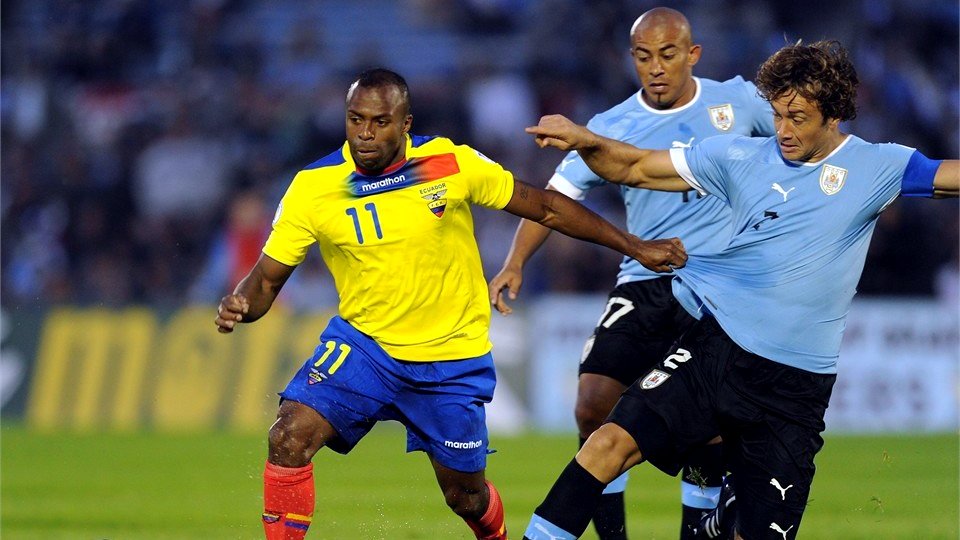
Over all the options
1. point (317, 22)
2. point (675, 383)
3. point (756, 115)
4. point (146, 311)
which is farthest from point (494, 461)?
point (317, 22)

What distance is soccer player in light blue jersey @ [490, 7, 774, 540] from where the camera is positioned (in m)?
7.75

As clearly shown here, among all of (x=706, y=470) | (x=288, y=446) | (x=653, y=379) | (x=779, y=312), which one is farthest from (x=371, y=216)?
(x=706, y=470)

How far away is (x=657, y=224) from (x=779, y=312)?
1701 mm

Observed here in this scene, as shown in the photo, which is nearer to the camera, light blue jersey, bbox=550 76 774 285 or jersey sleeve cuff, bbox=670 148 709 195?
jersey sleeve cuff, bbox=670 148 709 195

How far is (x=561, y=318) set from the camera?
16.6 m

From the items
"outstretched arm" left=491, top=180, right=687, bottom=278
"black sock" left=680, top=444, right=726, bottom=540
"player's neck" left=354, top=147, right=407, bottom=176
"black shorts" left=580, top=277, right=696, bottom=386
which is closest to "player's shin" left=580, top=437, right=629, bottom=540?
"black sock" left=680, top=444, right=726, bottom=540

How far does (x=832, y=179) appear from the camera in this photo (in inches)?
243

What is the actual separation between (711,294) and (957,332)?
1084 centimetres

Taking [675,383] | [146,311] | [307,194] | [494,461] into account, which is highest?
[307,194]

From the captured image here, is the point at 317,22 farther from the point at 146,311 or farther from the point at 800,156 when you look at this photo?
the point at 800,156

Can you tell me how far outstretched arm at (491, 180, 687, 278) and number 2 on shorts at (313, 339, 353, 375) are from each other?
1050 millimetres

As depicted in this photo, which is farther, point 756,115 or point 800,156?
point 756,115

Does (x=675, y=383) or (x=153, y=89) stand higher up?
(x=153, y=89)

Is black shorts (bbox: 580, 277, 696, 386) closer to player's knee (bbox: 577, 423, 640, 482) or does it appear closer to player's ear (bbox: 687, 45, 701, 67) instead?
player's ear (bbox: 687, 45, 701, 67)
